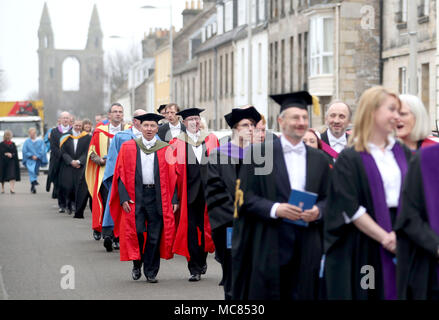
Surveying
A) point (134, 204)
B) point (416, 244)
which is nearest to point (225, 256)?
point (134, 204)

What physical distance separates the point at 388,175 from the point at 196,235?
20.3 ft

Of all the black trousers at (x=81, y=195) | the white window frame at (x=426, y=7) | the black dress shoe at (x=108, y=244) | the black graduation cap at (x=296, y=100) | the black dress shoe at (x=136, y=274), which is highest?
the white window frame at (x=426, y=7)

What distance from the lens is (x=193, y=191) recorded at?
12.9 m

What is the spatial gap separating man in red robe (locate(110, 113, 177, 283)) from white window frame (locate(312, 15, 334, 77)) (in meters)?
31.0

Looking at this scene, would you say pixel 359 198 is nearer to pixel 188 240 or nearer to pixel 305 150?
pixel 305 150

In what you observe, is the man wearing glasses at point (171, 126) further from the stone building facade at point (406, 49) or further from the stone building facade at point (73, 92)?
the stone building facade at point (73, 92)

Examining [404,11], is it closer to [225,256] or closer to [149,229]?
[149,229]

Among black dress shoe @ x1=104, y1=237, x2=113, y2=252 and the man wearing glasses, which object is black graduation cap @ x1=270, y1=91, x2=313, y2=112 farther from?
black dress shoe @ x1=104, y1=237, x2=113, y2=252

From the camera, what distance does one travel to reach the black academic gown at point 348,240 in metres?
6.67

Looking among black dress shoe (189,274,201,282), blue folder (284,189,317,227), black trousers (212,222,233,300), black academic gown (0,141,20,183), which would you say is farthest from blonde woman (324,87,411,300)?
black academic gown (0,141,20,183)

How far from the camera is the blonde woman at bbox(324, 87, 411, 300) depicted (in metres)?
6.64

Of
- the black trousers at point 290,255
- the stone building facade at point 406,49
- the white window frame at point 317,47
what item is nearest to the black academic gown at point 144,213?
the black trousers at point 290,255

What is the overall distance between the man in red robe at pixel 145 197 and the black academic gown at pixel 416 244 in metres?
6.41
